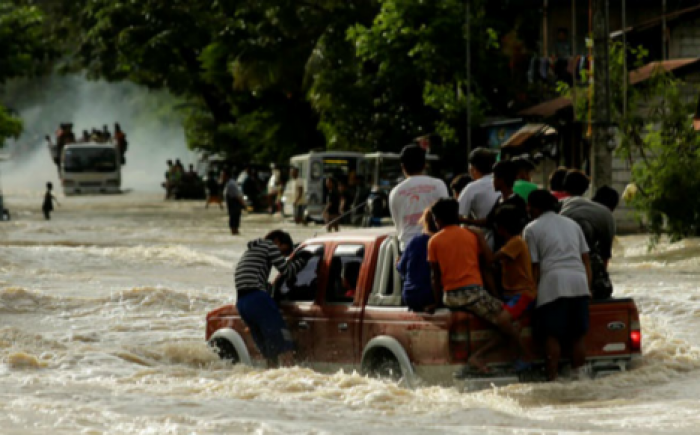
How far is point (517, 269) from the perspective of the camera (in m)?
11.6

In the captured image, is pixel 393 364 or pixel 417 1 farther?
pixel 417 1

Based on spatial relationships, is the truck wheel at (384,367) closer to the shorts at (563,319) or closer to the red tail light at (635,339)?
the shorts at (563,319)

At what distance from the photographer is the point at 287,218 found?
159 feet

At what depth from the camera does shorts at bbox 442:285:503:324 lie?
11055mm

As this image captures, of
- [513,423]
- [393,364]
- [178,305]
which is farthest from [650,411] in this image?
[178,305]

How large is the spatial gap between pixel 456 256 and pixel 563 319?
0.90 metres

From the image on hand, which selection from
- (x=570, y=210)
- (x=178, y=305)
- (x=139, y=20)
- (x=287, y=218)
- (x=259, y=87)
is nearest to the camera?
(x=570, y=210)

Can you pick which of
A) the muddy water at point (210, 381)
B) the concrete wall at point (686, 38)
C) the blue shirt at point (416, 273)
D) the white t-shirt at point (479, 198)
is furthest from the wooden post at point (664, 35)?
the blue shirt at point (416, 273)

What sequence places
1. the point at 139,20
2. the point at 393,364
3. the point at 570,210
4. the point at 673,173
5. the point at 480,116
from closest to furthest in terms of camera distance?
the point at 393,364, the point at 570,210, the point at 673,173, the point at 480,116, the point at 139,20

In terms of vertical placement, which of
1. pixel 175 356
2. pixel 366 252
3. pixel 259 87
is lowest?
pixel 175 356

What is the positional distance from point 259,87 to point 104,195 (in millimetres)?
24989

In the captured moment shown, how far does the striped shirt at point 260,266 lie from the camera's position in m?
12.4

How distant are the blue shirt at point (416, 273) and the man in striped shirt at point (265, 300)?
3.75 feet

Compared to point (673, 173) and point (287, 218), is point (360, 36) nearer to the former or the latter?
point (287, 218)
